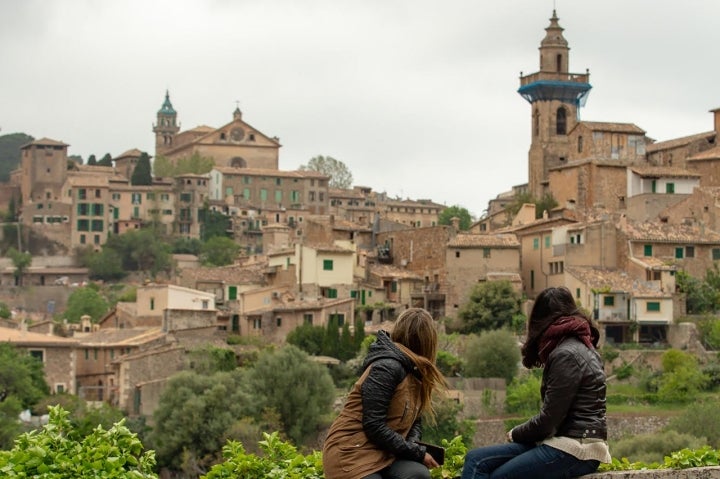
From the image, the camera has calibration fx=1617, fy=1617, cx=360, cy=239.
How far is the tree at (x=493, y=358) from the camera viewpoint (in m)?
45.8

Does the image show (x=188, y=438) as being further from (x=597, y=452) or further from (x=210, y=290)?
(x=597, y=452)

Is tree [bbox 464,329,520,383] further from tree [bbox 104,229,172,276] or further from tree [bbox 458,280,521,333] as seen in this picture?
tree [bbox 104,229,172,276]

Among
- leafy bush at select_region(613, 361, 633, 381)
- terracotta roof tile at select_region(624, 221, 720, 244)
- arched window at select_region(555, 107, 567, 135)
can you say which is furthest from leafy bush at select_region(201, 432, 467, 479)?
arched window at select_region(555, 107, 567, 135)

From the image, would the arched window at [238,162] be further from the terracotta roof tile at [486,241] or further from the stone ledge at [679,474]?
the stone ledge at [679,474]

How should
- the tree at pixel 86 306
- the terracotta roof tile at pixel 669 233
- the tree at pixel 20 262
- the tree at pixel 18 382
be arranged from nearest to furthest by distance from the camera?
the tree at pixel 18 382 < the terracotta roof tile at pixel 669 233 < the tree at pixel 86 306 < the tree at pixel 20 262

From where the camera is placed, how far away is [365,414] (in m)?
8.41

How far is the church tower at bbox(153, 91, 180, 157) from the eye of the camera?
122750mm

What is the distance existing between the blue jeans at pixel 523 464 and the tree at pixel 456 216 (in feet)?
257

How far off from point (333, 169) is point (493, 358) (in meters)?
64.2

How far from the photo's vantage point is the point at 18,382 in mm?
47750

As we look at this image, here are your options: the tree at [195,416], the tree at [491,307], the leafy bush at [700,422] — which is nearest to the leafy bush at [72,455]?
the tree at [195,416]

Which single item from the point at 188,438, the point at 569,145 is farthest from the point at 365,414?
the point at 569,145

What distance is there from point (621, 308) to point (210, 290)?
1563 cm

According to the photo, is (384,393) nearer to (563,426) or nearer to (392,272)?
(563,426)
